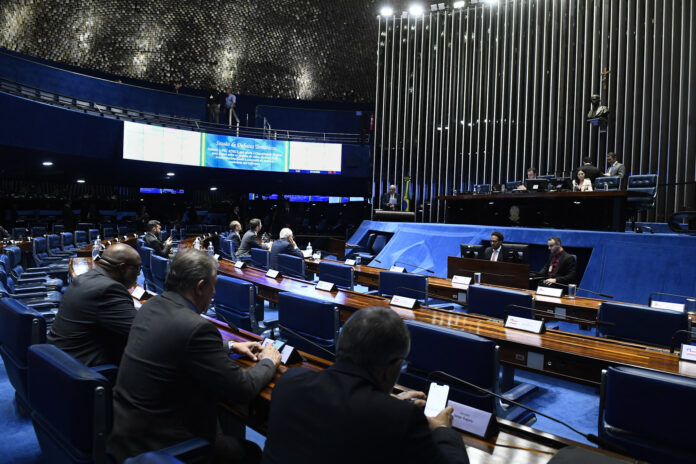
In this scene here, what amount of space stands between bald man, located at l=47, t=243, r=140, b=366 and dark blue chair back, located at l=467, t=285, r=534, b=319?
243 centimetres

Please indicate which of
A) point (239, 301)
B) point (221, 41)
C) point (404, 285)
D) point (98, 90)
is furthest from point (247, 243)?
point (221, 41)

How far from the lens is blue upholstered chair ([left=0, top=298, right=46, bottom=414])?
166 centimetres

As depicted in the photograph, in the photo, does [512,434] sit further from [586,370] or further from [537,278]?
[537,278]

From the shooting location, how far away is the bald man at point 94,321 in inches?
72.7

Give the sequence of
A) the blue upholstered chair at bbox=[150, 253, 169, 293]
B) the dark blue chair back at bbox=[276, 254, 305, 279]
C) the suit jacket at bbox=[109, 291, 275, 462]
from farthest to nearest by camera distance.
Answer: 1. the dark blue chair back at bbox=[276, 254, 305, 279]
2. the blue upholstered chair at bbox=[150, 253, 169, 293]
3. the suit jacket at bbox=[109, 291, 275, 462]

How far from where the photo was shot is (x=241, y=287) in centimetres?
335

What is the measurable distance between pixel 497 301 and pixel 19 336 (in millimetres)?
2961

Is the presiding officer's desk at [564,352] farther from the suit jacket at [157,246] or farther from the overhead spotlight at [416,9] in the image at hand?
the overhead spotlight at [416,9]

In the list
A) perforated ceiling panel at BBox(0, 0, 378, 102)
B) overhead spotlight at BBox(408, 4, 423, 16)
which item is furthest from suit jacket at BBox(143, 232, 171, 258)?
perforated ceiling panel at BBox(0, 0, 378, 102)

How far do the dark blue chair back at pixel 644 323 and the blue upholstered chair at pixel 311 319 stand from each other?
1639 mm

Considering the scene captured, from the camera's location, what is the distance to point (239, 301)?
341 centimetres

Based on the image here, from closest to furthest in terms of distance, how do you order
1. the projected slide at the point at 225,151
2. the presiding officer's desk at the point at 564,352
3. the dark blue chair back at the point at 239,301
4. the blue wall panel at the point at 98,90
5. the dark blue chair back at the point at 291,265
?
the presiding officer's desk at the point at 564,352
the dark blue chair back at the point at 239,301
the dark blue chair back at the point at 291,265
the projected slide at the point at 225,151
the blue wall panel at the point at 98,90

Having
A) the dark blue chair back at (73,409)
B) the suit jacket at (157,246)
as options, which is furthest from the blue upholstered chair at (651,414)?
the suit jacket at (157,246)

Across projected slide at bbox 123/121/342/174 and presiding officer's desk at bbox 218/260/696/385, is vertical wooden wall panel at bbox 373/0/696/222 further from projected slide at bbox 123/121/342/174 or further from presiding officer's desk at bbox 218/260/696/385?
presiding officer's desk at bbox 218/260/696/385
